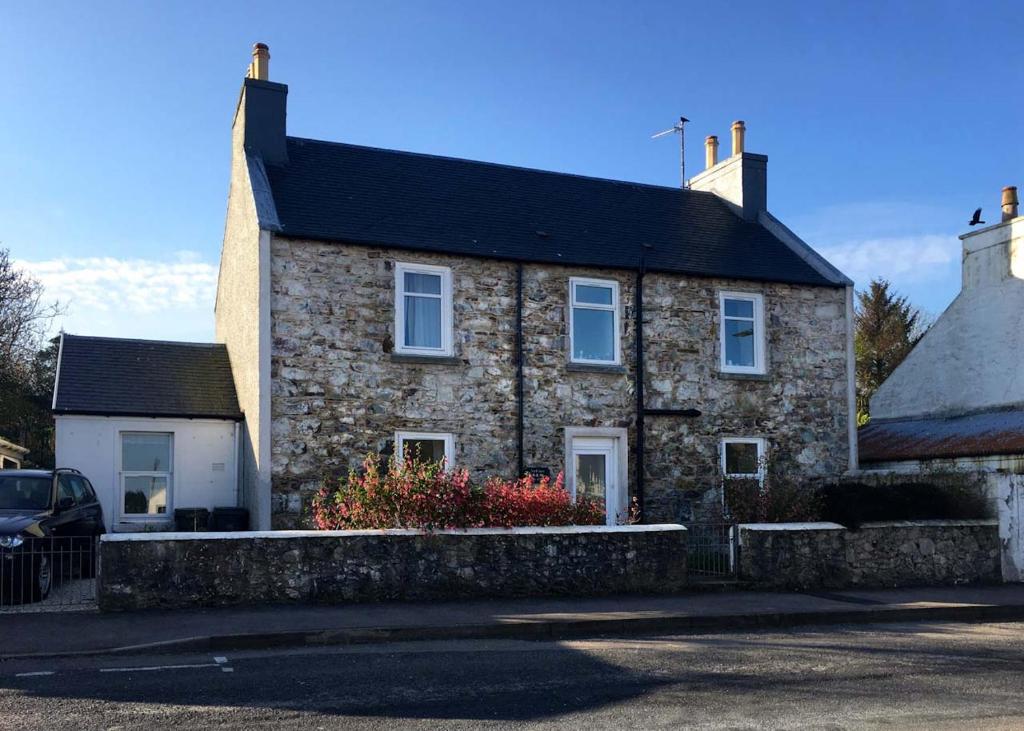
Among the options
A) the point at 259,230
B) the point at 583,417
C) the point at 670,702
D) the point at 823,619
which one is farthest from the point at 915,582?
the point at 259,230

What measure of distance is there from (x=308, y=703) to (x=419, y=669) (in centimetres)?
156

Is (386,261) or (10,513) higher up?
(386,261)

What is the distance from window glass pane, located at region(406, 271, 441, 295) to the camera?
1842 cm

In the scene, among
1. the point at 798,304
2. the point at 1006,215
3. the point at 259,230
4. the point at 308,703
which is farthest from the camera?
the point at 1006,215

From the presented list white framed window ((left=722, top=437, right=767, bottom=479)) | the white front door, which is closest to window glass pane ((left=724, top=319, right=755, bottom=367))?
white framed window ((left=722, top=437, right=767, bottom=479))

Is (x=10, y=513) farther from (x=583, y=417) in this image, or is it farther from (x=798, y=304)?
(x=798, y=304)

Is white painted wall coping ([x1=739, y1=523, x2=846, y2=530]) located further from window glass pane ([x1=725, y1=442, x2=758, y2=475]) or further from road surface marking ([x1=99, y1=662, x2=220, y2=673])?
road surface marking ([x1=99, y1=662, x2=220, y2=673])

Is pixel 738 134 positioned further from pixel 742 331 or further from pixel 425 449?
pixel 425 449

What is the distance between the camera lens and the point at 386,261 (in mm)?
18156

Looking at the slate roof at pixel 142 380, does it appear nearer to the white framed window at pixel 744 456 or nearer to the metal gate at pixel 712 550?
the metal gate at pixel 712 550

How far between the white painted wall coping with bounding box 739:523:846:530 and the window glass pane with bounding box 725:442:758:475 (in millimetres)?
4807

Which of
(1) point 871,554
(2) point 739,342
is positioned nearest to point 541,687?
(1) point 871,554

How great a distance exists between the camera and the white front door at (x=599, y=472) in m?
19.2

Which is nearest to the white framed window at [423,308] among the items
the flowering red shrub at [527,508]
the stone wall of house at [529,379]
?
the stone wall of house at [529,379]
